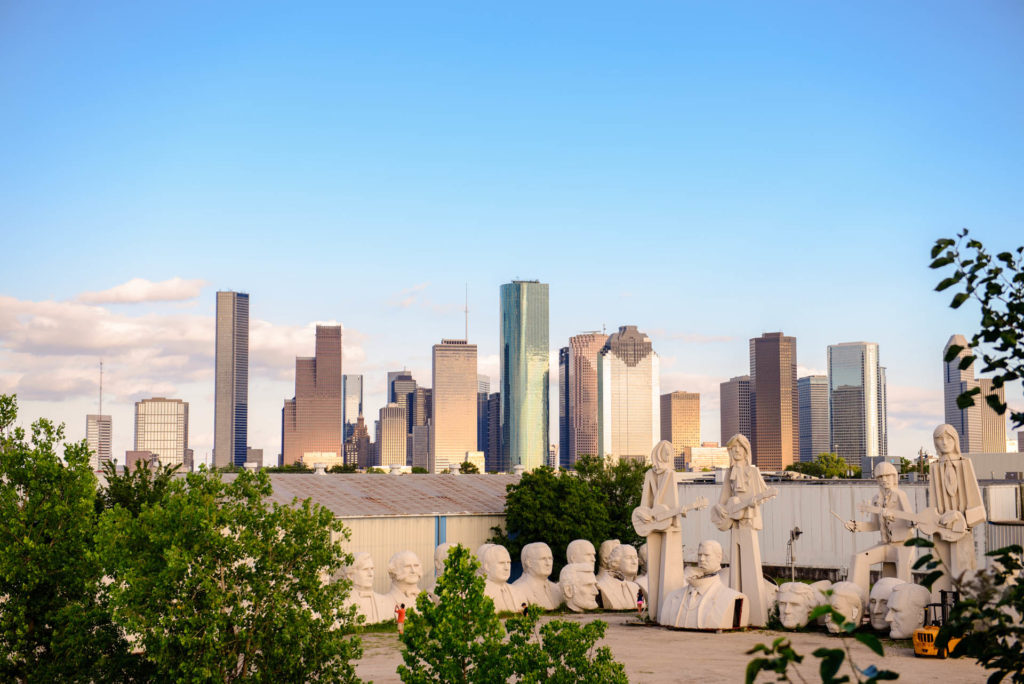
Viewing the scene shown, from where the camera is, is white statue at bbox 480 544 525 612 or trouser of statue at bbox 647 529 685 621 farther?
white statue at bbox 480 544 525 612

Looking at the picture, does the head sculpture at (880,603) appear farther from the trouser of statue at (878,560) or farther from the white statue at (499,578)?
the white statue at (499,578)

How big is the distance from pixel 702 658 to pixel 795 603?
15.2 ft

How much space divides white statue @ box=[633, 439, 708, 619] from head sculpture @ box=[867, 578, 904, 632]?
5499 millimetres

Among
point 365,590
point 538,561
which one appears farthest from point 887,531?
point 365,590

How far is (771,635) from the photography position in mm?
27062

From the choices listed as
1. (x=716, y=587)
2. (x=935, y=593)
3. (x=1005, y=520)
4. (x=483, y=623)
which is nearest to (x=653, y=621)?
(x=716, y=587)

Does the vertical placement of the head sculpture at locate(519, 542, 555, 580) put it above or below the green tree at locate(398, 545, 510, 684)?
below

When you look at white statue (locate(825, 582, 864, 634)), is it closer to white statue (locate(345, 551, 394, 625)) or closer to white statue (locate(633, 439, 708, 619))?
white statue (locate(633, 439, 708, 619))

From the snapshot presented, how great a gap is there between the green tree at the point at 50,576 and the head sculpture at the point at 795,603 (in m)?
17.5

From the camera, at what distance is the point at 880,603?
86.0ft

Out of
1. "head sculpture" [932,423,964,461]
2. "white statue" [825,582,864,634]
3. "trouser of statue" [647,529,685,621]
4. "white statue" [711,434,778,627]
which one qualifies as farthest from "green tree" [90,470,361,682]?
"head sculpture" [932,423,964,461]

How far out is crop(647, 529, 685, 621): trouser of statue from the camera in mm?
30281

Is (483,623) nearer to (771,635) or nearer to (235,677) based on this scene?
(235,677)

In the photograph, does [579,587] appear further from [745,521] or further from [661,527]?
[745,521]
